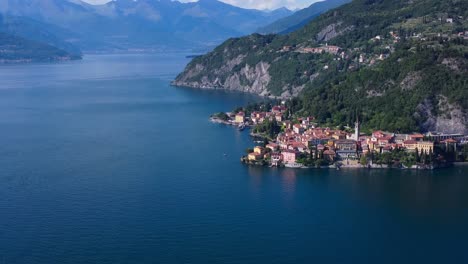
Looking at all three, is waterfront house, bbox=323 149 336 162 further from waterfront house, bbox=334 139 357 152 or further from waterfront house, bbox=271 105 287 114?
waterfront house, bbox=271 105 287 114

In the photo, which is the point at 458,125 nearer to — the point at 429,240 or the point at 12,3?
the point at 429,240

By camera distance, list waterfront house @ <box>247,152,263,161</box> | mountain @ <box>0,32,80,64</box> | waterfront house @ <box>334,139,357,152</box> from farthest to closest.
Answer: mountain @ <box>0,32,80,64</box> → waterfront house @ <box>334,139,357,152</box> → waterfront house @ <box>247,152,263,161</box>

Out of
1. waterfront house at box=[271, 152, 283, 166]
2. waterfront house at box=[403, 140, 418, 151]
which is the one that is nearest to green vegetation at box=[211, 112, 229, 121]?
waterfront house at box=[271, 152, 283, 166]

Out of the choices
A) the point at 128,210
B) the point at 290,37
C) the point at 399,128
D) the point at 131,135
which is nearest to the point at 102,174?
the point at 128,210

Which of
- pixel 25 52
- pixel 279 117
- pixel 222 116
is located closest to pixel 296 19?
pixel 25 52

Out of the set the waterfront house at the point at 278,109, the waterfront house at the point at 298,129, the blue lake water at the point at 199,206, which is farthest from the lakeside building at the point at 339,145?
the waterfront house at the point at 278,109

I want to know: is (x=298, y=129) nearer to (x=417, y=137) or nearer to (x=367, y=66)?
(x=417, y=137)

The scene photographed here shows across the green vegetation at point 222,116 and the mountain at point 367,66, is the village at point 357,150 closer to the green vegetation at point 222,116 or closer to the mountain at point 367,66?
the mountain at point 367,66
